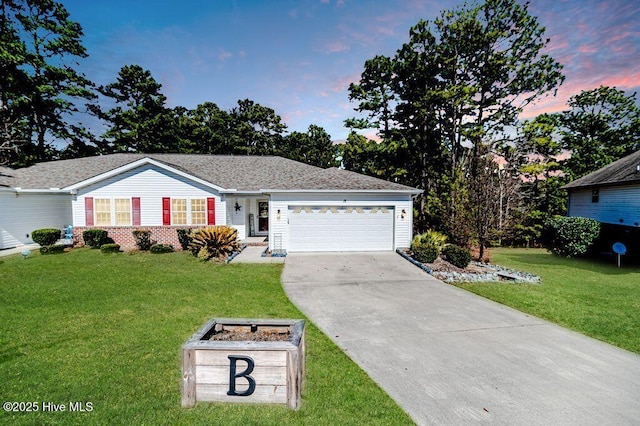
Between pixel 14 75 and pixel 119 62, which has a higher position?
pixel 119 62

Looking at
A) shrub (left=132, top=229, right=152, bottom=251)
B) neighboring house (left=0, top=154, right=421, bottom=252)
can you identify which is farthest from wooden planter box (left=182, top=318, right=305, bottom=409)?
shrub (left=132, top=229, right=152, bottom=251)

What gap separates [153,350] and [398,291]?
6334mm

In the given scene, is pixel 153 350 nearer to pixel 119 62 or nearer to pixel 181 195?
pixel 181 195

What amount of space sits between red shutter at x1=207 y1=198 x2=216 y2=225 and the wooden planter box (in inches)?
517

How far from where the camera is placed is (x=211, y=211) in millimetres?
15719

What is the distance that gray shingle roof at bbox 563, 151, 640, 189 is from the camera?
46.7ft

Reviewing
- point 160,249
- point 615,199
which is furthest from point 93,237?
point 615,199

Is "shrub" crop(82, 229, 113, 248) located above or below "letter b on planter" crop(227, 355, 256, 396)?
above

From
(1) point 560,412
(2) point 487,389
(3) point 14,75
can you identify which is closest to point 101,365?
(2) point 487,389

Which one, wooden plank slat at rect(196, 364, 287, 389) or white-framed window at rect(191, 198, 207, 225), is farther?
white-framed window at rect(191, 198, 207, 225)

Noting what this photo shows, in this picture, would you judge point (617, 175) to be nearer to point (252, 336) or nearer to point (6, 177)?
point (252, 336)

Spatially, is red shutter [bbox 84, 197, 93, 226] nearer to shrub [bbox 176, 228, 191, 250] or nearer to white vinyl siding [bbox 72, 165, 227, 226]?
white vinyl siding [bbox 72, 165, 227, 226]

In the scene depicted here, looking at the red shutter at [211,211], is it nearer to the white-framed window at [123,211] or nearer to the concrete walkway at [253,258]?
the concrete walkway at [253,258]

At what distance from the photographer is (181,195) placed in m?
15.5
